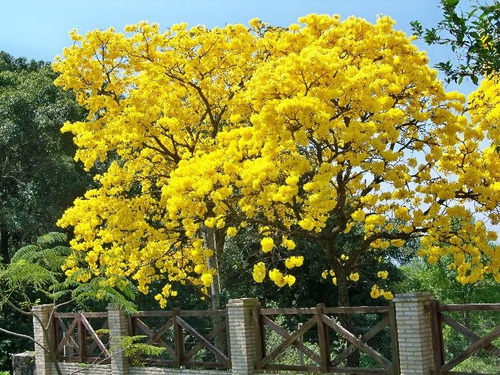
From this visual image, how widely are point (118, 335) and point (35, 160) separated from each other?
34.4 ft

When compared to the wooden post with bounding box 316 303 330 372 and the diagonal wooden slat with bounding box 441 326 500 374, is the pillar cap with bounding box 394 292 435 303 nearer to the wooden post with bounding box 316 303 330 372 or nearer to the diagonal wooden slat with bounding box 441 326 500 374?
the diagonal wooden slat with bounding box 441 326 500 374

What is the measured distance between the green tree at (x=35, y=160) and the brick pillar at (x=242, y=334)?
1189 centimetres

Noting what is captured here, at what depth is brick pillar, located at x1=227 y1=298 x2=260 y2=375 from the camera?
11844mm

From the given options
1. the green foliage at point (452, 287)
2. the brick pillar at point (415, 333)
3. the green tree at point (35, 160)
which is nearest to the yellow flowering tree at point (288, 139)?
the brick pillar at point (415, 333)

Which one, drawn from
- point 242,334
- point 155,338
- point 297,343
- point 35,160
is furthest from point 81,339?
point 35,160

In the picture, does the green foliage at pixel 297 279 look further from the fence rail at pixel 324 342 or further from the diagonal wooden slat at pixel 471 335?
the diagonal wooden slat at pixel 471 335

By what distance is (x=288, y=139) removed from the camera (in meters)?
11.1

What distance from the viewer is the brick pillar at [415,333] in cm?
984

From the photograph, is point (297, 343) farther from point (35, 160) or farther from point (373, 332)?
point (35, 160)

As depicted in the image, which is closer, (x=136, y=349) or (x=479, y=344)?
(x=479, y=344)

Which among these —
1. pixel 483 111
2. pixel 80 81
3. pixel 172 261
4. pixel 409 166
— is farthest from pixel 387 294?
pixel 80 81

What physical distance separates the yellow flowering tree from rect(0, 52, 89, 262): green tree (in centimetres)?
755

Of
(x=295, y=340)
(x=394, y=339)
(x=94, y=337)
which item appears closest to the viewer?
(x=394, y=339)

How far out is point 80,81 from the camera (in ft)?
48.2
